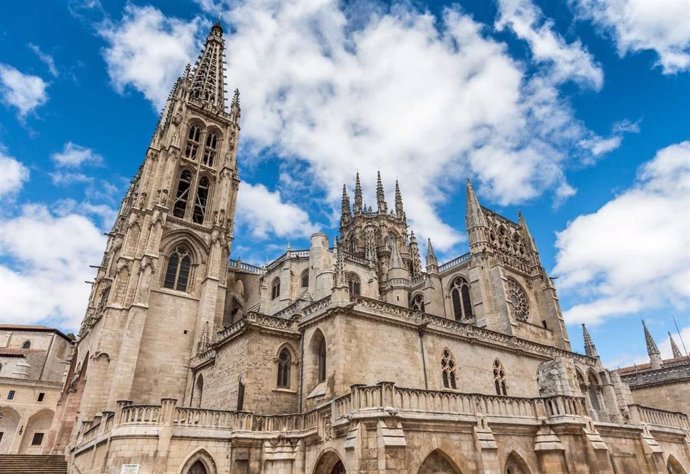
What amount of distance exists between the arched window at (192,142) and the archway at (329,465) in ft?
87.9

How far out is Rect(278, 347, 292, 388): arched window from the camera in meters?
18.9

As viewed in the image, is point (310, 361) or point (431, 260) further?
point (431, 260)

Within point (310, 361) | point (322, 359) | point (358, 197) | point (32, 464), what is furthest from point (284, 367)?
point (358, 197)

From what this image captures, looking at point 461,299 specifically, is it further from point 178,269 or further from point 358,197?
point 358,197

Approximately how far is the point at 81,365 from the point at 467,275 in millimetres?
27106

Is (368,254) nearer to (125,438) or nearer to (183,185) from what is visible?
(183,185)

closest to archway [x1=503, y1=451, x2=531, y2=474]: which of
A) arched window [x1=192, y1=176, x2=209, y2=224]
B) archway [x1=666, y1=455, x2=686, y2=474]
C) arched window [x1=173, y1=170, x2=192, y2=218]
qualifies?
archway [x1=666, y1=455, x2=686, y2=474]

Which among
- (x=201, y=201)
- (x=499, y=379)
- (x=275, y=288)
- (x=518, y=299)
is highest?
(x=201, y=201)

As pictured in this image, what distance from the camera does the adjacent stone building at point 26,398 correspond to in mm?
34656

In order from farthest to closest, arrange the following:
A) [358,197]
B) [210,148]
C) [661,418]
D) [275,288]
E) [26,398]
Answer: [358,197] → [210,148] → [26,398] → [275,288] → [661,418]

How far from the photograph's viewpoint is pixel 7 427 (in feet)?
114

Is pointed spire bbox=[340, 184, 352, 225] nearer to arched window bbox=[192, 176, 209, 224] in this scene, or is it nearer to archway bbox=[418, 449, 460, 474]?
arched window bbox=[192, 176, 209, 224]

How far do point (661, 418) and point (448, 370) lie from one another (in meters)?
9.29

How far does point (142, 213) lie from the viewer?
29.2 m
